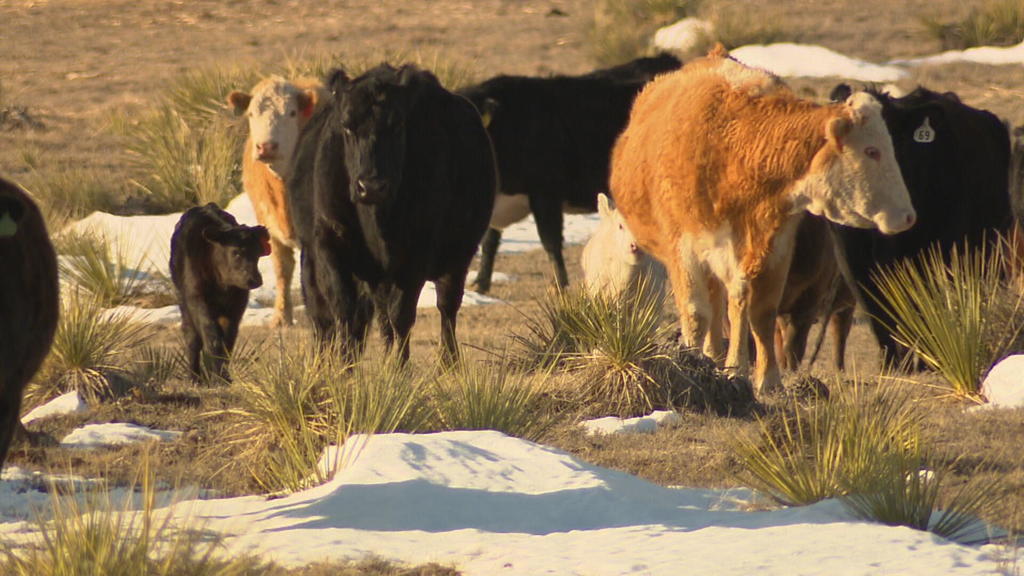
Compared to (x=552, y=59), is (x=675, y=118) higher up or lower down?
higher up

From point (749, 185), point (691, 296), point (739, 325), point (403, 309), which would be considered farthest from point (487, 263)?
point (749, 185)

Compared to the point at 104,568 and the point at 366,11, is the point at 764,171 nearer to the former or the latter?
the point at 104,568

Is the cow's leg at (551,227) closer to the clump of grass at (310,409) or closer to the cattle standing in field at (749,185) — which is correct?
the cattle standing in field at (749,185)

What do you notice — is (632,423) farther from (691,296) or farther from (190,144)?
(190,144)

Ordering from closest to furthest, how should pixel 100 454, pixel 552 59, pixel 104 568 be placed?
Result: pixel 104 568 → pixel 100 454 → pixel 552 59

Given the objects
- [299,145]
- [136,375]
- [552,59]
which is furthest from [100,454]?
[552,59]

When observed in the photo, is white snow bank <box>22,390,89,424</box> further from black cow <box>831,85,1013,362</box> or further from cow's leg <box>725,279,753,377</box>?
black cow <box>831,85,1013,362</box>

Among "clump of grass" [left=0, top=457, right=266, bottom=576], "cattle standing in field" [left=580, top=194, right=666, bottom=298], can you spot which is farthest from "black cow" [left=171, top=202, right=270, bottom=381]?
"clump of grass" [left=0, top=457, right=266, bottom=576]

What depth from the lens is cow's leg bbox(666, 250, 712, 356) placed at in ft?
31.8

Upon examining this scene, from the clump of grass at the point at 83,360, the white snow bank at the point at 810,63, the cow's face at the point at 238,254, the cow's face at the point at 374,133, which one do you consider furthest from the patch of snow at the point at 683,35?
the cow's face at the point at 374,133

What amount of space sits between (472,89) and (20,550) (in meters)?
11.7

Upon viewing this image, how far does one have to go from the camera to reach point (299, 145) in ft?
35.3

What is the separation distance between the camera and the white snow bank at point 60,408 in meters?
9.53

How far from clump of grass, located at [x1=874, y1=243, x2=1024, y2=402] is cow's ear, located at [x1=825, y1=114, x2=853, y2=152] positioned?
3.11ft
